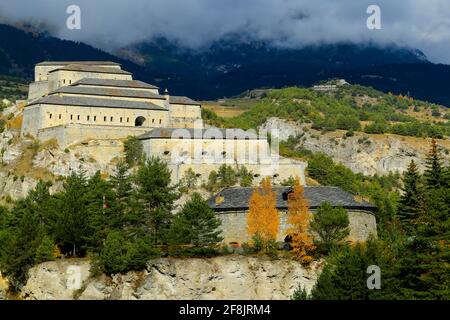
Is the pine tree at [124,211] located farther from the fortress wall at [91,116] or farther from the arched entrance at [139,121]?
the arched entrance at [139,121]

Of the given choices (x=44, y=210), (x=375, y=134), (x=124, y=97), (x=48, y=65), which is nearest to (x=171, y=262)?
(x=44, y=210)

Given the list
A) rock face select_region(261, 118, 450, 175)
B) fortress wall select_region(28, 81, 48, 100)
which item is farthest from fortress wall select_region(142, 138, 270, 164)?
rock face select_region(261, 118, 450, 175)

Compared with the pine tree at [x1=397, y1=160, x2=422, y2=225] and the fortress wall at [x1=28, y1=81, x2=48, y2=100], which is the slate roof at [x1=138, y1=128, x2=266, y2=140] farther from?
the fortress wall at [x1=28, y1=81, x2=48, y2=100]

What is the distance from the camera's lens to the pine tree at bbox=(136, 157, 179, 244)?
73125 millimetres

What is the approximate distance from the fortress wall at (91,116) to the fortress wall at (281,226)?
101ft

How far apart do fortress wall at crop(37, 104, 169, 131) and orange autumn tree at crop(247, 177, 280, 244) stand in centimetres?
3345

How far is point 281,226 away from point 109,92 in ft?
138

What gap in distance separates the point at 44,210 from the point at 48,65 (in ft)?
164

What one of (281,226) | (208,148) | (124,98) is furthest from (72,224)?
(124,98)

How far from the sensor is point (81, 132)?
325 ft

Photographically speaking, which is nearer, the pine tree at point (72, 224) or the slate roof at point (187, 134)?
the pine tree at point (72, 224)

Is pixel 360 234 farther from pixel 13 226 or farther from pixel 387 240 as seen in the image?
pixel 13 226

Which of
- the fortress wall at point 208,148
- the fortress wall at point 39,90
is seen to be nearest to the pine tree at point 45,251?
the fortress wall at point 208,148

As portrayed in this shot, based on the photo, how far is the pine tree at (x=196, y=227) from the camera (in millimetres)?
69062
